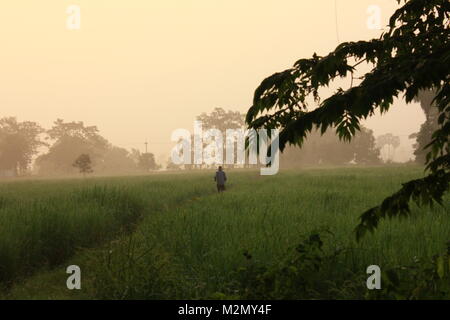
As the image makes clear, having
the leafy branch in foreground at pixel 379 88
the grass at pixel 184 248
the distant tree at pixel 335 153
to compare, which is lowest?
the grass at pixel 184 248

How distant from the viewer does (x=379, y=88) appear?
2.36 metres

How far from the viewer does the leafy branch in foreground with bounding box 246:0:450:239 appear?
2391 mm

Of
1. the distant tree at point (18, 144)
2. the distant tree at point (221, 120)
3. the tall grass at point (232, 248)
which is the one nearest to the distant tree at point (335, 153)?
the distant tree at point (221, 120)

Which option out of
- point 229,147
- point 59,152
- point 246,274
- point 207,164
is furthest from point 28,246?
point 207,164

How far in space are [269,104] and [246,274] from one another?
2679 mm

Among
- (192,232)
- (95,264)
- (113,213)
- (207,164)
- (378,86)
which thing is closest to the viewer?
(378,86)

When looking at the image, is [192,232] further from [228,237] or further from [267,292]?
[267,292]

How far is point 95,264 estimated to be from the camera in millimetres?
5406

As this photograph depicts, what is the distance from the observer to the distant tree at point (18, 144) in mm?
75812

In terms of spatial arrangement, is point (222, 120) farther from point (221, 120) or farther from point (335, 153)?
A: point (335, 153)

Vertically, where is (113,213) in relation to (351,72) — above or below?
below

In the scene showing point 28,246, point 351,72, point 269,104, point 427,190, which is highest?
point 351,72

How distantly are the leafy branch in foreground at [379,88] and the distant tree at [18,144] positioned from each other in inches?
3330

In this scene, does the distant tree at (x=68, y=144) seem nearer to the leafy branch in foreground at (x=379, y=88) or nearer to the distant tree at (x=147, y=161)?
the distant tree at (x=147, y=161)
